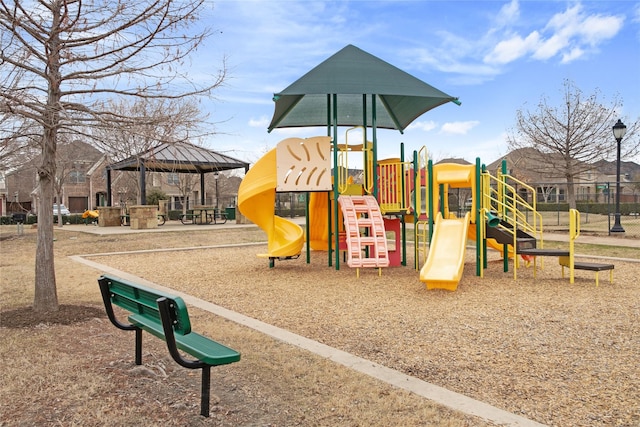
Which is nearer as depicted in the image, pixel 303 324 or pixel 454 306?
pixel 303 324

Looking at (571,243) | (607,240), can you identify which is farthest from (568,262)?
(607,240)

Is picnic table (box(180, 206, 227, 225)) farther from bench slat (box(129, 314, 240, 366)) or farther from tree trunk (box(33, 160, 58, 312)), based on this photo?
bench slat (box(129, 314, 240, 366))

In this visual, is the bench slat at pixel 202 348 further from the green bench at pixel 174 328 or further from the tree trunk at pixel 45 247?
the tree trunk at pixel 45 247

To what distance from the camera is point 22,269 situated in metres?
12.2

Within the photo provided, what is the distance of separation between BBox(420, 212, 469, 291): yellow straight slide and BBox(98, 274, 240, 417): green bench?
17.0 ft

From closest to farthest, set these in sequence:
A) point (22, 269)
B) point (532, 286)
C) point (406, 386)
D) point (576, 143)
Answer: point (406, 386) → point (532, 286) → point (22, 269) → point (576, 143)

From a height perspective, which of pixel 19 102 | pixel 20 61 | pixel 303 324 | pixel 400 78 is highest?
pixel 400 78

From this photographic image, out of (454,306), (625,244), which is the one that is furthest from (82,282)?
(625,244)

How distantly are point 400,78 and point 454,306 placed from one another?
222 inches

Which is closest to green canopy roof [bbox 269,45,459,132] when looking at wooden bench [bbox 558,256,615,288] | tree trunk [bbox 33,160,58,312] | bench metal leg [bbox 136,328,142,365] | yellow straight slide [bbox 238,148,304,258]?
yellow straight slide [bbox 238,148,304,258]

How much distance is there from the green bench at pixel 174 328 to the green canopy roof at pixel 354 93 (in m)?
6.60

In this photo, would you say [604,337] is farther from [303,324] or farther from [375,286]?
[375,286]

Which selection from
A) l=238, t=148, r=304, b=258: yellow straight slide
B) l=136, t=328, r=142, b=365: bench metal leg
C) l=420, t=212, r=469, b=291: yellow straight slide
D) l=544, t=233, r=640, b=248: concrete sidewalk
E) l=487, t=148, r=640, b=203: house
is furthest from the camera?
l=487, t=148, r=640, b=203: house

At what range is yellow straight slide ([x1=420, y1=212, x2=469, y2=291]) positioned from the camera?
8.55m
